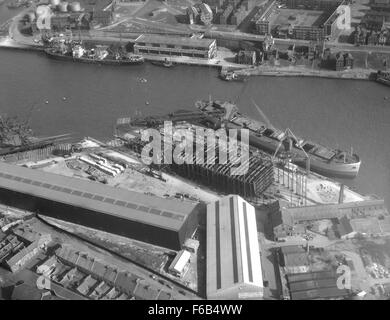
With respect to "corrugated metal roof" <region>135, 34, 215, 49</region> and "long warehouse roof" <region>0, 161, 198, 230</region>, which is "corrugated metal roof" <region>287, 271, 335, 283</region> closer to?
"long warehouse roof" <region>0, 161, 198, 230</region>

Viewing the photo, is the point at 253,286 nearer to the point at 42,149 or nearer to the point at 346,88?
the point at 42,149

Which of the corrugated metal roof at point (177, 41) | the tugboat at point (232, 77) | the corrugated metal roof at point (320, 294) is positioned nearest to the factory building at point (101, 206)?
the corrugated metal roof at point (320, 294)

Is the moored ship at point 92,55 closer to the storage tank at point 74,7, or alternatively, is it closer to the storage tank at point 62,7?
the storage tank at point 74,7

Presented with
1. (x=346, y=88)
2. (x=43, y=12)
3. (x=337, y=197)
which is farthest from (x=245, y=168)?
(x=43, y=12)

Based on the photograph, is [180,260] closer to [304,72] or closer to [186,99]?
[186,99]

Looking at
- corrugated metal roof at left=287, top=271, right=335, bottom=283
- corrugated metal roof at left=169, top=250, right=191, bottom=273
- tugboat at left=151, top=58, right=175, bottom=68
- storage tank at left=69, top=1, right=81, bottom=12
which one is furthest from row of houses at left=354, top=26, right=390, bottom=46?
storage tank at left=69, top=1, right=81, bottom=12

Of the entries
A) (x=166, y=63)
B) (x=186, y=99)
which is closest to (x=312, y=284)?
(x=186, y=99)
